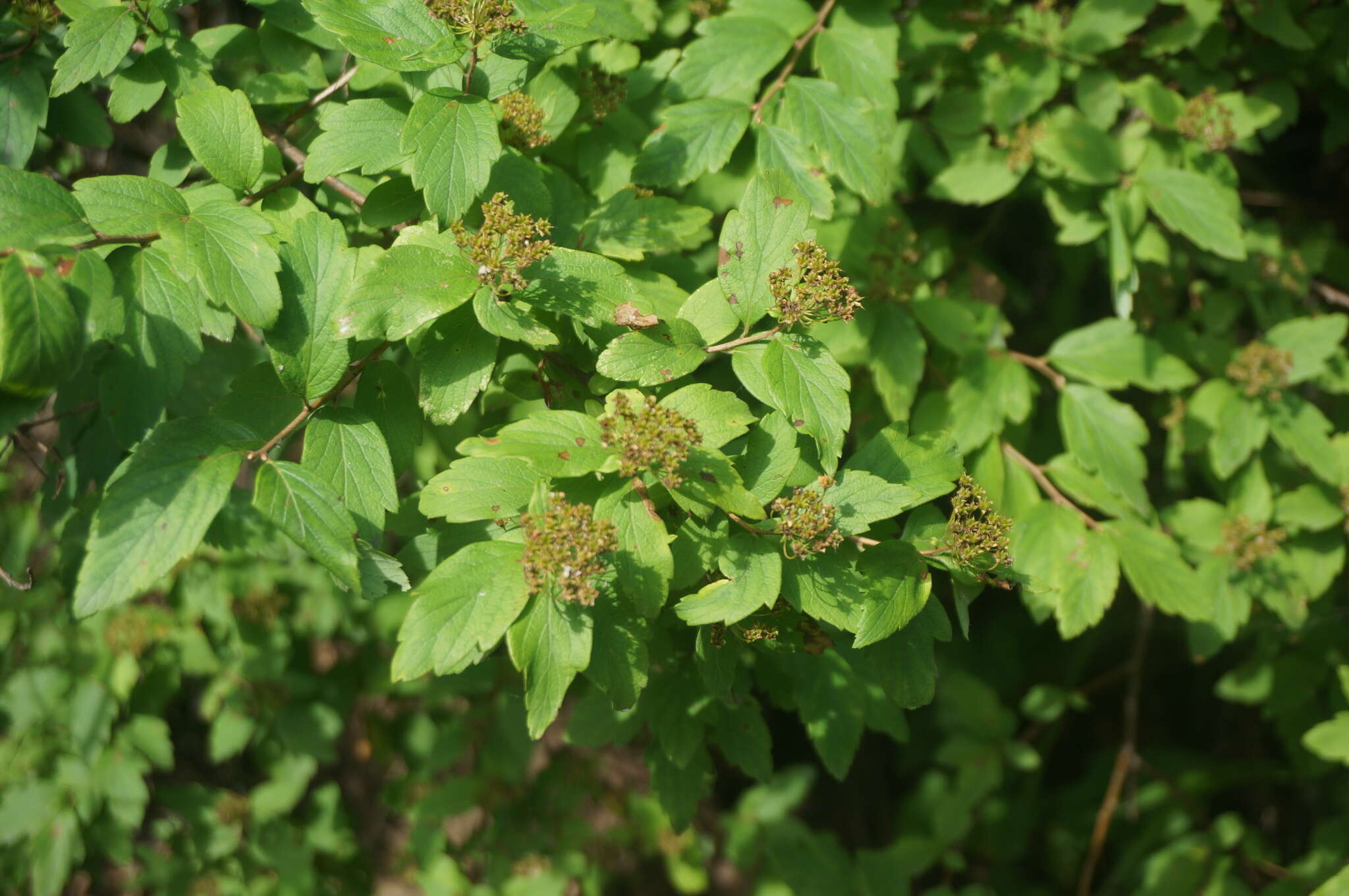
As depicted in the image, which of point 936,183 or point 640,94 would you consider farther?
point 936,183

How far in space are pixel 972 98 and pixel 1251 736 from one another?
3023 millimetres

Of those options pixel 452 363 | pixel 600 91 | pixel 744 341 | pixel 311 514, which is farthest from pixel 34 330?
pixel 600 91

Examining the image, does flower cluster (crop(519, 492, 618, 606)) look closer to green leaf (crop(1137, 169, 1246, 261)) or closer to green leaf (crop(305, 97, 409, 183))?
green leaf (crop(305, 97, 409, 183))

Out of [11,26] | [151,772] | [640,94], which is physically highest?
[11,26]

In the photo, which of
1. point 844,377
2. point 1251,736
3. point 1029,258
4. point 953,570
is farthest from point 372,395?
point 1251,736

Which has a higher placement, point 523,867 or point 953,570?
point 953,570

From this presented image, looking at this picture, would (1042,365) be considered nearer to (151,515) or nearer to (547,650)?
(547,650)

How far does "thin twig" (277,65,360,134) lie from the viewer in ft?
5.92

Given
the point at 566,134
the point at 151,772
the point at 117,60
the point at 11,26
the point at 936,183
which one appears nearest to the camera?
the point at 117,60

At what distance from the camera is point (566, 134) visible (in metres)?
1.98

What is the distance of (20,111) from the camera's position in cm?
180

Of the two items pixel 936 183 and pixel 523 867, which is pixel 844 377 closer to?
pixel 936 183

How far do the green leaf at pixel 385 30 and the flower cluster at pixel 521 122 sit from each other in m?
0.21

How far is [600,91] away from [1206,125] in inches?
64.1
